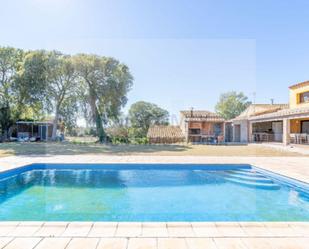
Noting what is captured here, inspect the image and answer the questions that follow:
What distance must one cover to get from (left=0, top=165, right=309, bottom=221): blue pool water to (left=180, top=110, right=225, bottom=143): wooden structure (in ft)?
39.2

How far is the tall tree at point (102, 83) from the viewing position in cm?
1961

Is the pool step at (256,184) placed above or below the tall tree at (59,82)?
below

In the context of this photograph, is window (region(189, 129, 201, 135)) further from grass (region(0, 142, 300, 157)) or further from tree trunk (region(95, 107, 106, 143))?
tree trunk (region(95, 107, 106, 143))

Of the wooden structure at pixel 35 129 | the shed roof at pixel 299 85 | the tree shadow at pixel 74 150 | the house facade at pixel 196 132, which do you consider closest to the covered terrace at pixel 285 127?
the shed roof at pixel 299 85

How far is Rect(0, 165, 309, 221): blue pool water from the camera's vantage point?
14.5ft

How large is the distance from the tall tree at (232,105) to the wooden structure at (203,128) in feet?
53.1

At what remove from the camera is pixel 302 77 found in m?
19.8

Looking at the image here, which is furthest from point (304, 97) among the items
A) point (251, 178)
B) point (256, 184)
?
point (256, 184)

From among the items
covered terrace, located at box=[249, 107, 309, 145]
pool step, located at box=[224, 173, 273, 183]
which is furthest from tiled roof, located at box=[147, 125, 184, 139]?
pool step, located at box=[224, 173, 273, 183]

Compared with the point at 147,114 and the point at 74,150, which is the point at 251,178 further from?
the point at 147,114

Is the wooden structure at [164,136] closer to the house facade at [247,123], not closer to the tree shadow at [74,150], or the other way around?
the tree shadow at [74,150]

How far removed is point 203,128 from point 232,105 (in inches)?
737
